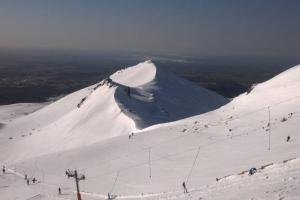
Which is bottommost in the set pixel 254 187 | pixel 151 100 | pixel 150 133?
pixel 254 187

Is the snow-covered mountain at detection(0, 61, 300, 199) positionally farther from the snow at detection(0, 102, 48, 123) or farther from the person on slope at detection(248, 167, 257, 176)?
the snow at detection(0, 102, 48, 123)

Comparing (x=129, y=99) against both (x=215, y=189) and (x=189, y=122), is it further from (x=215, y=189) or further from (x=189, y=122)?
(x=215, y=189)

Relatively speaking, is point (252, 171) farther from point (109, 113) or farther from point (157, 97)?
point (157, 97)

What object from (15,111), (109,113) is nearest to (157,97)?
(109,113)

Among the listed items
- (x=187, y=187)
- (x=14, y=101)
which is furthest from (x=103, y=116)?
(x=14, y=101)

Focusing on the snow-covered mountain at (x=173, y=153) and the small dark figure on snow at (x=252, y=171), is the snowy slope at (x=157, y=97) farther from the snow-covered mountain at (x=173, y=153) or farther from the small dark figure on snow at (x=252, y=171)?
the small dark figure on snow at (x=252, y=171)

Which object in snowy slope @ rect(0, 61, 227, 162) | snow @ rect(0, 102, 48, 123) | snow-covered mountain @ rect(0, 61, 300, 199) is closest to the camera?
snow-covered mountain @ rect(0, 61, 300, 199)

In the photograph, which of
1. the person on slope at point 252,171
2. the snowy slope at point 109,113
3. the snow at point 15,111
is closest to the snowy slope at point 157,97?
the snowy slope at point 109,113

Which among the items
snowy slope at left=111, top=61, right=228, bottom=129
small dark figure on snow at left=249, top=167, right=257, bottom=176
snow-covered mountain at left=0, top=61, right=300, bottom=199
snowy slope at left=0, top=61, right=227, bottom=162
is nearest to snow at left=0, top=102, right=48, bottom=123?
snowy slope at left=0, top=61, right=227, bottom=162
